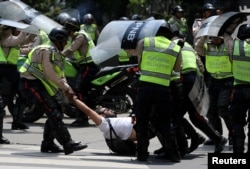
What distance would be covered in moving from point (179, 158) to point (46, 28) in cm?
360

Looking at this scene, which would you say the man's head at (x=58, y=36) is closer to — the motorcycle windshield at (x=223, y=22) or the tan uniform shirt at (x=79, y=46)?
the motorcycle windshield at (x=223, y=22)

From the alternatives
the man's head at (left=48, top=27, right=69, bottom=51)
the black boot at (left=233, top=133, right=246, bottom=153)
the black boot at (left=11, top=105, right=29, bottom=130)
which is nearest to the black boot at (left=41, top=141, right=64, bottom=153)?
the man's head at (left=48, top=27, right=69, bottom=51)

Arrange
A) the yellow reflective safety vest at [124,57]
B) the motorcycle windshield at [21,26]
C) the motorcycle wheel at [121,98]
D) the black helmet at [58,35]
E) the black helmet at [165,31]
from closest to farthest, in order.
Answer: the black helmet at [165,31] → the black helmet at [58,35] → the motorcycle windshield at [21,26] → the motorcycle wheel at [121,98] → the yellow reflective safety vest at [124,57]

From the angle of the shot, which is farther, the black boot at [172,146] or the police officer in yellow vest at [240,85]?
the black boot at [172,146]

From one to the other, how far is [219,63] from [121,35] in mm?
1570

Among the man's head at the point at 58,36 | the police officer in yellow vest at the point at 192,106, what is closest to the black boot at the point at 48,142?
the man's head at the point at 58,36

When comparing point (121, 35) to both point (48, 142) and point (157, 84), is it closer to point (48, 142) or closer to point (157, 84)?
point (157, 84)

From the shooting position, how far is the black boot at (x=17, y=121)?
1412 centimetres

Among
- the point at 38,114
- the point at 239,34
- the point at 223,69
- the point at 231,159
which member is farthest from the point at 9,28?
the point at 231,159

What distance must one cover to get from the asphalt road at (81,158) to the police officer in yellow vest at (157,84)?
304mm

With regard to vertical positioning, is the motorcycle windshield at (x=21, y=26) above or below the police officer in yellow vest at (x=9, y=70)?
above

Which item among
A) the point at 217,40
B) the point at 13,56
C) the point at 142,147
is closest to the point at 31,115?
the point at 13,56

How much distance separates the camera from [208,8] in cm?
1574

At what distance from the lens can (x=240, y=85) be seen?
10445mm
